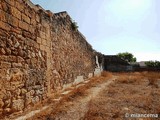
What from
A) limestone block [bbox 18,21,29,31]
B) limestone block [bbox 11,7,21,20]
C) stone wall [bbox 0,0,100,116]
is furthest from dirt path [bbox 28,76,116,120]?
limestone block [bbox 11,7,21,20]

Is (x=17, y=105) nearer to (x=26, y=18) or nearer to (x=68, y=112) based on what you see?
(x=68, y=112)

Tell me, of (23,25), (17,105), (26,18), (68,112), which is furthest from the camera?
(26,18)

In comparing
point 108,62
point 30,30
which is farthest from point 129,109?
point 108,62

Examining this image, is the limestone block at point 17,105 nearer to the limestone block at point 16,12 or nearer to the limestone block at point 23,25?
the limestone block at point 23,25

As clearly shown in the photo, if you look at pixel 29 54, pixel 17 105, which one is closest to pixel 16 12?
pixel 29 54

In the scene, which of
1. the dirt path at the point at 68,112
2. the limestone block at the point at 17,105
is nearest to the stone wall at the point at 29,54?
the limestone block at the point at 17,105

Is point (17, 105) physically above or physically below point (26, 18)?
below

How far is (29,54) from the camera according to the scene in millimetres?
4699

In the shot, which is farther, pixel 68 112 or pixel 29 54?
pixel 29 54

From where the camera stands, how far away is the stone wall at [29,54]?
12.5ft

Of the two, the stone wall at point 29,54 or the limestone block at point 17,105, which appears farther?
the limestone block at point 17,105

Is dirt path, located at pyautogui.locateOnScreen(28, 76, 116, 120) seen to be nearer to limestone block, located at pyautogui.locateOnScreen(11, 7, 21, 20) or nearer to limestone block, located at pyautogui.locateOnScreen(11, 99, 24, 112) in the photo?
limestone block, located at pyautogui.locateOnScreen(11, 99, 24, 112)

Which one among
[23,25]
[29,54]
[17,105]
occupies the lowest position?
[17,105]

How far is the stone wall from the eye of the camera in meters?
3.80
